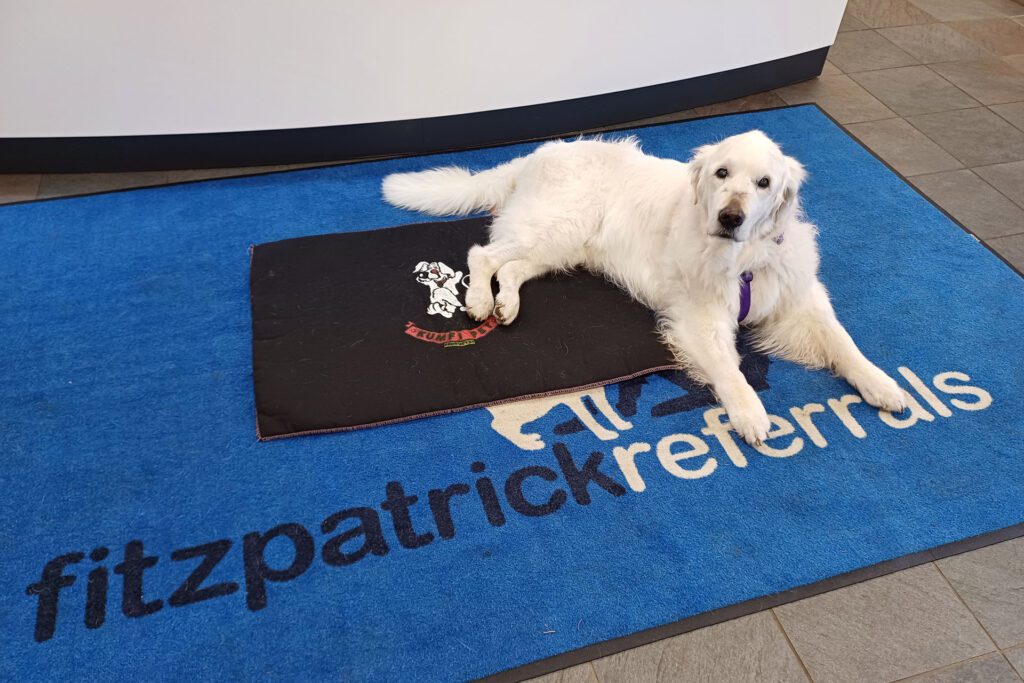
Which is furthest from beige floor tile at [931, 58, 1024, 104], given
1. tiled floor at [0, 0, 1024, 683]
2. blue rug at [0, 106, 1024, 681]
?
blue rug at [0, 106, 1024, 681]

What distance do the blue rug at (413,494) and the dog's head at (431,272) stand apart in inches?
28.8

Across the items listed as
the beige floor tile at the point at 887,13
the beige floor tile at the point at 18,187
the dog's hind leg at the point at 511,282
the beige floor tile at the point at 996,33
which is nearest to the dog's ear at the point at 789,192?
the dog's hind leg at the point at 511,282

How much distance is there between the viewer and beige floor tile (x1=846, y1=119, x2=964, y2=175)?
391 cm

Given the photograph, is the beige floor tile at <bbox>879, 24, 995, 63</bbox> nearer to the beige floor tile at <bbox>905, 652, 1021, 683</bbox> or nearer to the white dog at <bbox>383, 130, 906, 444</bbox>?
the white dog at <bbox>383, 130, 906, 444</bbox>

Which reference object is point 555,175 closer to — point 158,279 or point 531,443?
point 531,443

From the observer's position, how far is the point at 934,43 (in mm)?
5094

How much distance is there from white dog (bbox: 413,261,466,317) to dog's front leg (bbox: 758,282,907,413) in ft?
4.16

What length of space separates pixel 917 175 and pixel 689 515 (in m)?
2.69

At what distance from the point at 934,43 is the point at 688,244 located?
3842 millimetres

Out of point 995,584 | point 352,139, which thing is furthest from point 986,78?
point 352,139

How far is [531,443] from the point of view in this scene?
8.11 feet

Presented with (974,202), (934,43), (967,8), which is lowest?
(974,202)

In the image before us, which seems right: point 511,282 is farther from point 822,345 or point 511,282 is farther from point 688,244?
point 822,345

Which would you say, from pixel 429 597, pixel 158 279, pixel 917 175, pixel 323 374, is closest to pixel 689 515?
pixel 429 597
